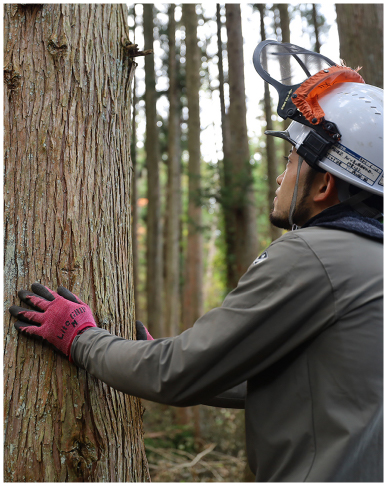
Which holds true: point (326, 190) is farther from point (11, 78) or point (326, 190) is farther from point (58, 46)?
point (11, 78)

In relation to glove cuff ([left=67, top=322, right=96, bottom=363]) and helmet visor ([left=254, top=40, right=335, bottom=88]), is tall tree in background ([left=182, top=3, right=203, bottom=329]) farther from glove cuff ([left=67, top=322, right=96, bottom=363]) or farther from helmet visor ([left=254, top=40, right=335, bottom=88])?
glove cuff ([left=67, top=322, right=96, bottom=363])

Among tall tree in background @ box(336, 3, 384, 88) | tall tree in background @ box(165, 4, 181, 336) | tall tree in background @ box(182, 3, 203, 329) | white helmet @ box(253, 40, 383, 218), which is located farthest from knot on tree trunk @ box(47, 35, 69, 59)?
tall tree in background @ box(165, 4, 181, 336)

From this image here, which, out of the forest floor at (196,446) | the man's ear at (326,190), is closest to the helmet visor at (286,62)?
the man's ear at (326,190)

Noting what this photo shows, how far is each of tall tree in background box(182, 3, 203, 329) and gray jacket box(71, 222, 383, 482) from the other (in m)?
8.18

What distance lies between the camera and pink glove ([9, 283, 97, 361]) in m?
1.73

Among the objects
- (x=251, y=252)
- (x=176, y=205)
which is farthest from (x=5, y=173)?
(x=176, y=205)

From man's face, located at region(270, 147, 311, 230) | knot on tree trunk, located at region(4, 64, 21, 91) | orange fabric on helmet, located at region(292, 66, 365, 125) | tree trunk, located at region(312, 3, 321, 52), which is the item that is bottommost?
man's face, located at region(270, 147, 311, 230)

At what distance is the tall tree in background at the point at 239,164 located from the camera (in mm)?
7980

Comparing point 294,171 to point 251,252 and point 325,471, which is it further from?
point 251,252

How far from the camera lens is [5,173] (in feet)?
6.34

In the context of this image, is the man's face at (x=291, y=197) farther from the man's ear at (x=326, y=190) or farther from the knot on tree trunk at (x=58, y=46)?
the knot on tree trunk at (x=58, y=46)

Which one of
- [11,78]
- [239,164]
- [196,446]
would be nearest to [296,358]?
[11,78]

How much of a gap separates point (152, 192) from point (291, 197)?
9925mm

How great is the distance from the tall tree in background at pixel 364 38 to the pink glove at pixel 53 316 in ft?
12.9
